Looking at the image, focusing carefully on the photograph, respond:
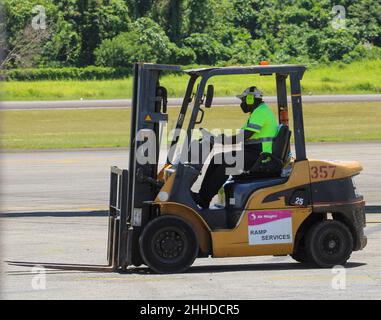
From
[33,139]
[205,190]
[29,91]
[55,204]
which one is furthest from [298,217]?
[29,91]

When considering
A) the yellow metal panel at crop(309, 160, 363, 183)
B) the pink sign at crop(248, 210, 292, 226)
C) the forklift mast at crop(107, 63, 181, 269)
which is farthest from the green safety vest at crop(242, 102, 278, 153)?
the forklift mast at crop(107, 63, 181, 269)

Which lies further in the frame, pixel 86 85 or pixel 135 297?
pixel 86 85

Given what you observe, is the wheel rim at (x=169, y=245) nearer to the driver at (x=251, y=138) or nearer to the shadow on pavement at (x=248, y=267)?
the shadow on pavement at (x=248, y=267)

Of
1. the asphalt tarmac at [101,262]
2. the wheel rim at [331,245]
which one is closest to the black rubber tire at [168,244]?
Answer: the asphalt tarmac at [101,262]

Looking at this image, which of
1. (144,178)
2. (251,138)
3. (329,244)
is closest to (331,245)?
(329,244)

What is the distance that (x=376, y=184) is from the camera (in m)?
20.2

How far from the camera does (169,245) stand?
10.4 meters

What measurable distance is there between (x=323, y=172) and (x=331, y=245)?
0.79 m

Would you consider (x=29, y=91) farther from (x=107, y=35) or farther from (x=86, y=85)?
(x=107, y=35)

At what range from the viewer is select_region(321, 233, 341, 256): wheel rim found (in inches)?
423

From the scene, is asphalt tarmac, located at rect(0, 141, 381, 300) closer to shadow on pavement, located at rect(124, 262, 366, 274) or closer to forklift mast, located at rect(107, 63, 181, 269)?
shadow on pavement, located at rect(124, 262, 366, 274)

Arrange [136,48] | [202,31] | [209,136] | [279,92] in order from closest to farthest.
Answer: [209,136] → [279,92] → [136,48] → [202,31]

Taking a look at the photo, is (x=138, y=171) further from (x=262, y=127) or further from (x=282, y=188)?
(x=282, y=188)

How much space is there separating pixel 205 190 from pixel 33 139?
2537cm
